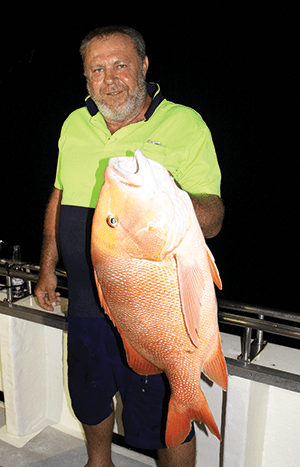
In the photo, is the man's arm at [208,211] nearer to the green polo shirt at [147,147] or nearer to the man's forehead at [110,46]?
the green polo shirt at [147,147]

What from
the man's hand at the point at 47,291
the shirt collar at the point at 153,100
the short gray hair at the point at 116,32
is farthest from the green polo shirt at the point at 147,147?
the man's hand at the point at 47,291

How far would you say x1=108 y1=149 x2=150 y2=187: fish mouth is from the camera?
0.85 meters

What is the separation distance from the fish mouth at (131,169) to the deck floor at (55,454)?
1.94 metres

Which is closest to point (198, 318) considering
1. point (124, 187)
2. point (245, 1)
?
point (124, 187)

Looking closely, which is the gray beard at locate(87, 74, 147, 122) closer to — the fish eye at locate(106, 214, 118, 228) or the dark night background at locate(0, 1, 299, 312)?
the fish eye at locate(106, 214, 118, 228)

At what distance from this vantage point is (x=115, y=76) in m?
1.49

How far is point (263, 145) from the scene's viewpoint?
438 inches

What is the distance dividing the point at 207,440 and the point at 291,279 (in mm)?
9969

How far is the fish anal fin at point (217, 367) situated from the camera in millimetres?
1073

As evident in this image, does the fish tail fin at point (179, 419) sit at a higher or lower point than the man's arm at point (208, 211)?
lower

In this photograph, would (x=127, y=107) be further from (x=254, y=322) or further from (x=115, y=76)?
(x=254, y=322)

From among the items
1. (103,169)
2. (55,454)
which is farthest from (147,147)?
(55,454)

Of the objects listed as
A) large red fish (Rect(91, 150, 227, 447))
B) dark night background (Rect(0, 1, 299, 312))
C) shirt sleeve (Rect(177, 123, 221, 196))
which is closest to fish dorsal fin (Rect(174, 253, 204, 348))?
large red fish (Rect(91, 150, 227, 447))

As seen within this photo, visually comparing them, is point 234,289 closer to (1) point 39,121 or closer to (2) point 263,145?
(2) point 263,145
